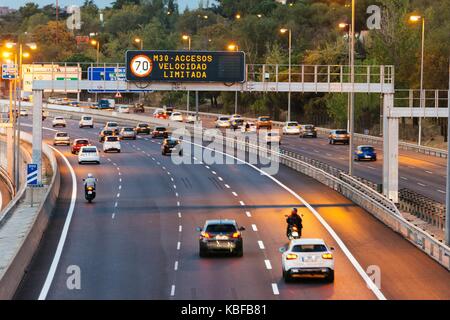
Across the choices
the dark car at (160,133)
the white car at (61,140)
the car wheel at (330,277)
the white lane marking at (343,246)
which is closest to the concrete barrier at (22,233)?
the car wheel at (330,277)

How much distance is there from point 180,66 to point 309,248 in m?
24.2

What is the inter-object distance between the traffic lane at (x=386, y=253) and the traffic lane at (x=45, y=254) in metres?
10.0

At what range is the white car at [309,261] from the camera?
105 ft

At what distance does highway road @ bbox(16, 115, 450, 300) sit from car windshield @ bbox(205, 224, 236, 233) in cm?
100

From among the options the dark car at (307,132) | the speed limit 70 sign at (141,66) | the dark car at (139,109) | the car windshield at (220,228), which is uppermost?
the speed limit 70 sign at (141,66)

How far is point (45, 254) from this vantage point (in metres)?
38.5

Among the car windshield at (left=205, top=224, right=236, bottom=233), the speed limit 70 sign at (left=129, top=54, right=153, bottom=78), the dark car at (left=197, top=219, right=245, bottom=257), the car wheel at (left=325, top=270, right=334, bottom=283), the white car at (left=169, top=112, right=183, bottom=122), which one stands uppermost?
the speed limit 70 sign at (left=129, top=54, right=153, bottom=78)

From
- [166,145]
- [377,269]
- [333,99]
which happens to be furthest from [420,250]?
[333,99]

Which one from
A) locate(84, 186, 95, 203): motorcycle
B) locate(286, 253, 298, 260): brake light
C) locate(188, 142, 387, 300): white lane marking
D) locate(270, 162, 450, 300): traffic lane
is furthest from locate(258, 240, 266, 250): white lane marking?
locate(84, 186, 95, 203): motorcycle

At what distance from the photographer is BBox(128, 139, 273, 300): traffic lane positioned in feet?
101

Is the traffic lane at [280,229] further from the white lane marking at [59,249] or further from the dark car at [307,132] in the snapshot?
the dark car at [307,132]

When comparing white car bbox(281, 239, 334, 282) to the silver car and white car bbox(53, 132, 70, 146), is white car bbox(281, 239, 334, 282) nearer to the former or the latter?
white car bbox(53, 132, 70, 146)

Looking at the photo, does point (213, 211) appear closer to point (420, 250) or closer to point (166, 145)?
point (420, 250)

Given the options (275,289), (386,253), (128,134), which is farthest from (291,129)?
(275,289)
